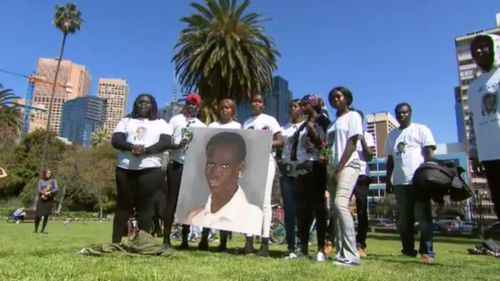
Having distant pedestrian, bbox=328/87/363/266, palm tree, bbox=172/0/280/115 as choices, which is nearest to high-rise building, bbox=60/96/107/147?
palm tree, bbox=172/0/280/115

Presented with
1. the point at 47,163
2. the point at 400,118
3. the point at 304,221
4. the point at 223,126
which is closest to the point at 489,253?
the point at 400,118

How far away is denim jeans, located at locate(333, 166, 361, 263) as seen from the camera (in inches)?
175

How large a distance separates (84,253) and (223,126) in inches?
100

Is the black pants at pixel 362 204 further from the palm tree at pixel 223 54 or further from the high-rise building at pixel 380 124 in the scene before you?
the high-rise building at pixel 380 124

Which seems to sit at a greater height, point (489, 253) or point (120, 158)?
point (120, 158)

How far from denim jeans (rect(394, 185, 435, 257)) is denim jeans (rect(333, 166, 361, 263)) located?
1440mm

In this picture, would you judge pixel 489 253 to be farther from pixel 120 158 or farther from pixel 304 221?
pixel 120 158

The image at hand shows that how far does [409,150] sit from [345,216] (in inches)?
81.2

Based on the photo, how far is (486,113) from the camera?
4.00 metres

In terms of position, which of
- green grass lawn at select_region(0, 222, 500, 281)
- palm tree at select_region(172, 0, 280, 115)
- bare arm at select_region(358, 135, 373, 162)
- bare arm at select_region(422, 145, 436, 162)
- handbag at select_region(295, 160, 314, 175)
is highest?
palm tree at select_region(172, 0, 280, 115)

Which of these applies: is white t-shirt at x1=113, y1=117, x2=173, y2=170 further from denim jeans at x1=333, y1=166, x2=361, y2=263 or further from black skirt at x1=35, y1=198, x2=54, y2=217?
black skirt at x1=35, y1=198, x2=54, y2=217

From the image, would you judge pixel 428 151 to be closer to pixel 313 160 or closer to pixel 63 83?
pixel 313 160

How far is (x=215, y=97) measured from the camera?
27297mm

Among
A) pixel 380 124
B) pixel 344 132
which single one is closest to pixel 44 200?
pixel 344 132
